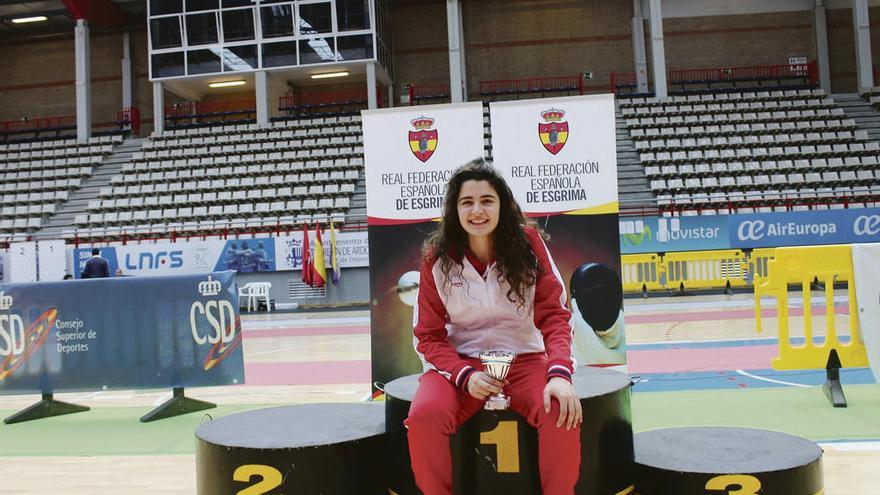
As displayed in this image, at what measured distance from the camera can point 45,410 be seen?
17.4 ft

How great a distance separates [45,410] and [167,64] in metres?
20.7

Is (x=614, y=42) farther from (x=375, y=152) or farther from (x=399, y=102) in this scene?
(x=375, y=152)

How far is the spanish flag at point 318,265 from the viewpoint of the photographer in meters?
15.5

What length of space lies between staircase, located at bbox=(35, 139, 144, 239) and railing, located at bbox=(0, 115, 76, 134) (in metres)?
4.58

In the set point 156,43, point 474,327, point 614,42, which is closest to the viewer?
point 474,327

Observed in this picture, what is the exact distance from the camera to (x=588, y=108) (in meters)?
4.71

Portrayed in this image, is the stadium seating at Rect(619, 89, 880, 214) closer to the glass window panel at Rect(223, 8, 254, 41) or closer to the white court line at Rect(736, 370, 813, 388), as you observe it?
the white court line at Rect(736, 370, 813, 388)

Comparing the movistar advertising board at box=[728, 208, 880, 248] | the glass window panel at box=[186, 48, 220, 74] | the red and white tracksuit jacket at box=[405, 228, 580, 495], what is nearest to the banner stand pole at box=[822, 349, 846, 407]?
the red and white tracksuit jacket at box=[405, 228, 580, 495]

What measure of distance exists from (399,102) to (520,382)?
24247 millimetres

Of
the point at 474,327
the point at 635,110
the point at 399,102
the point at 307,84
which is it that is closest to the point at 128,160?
the point at 307,84

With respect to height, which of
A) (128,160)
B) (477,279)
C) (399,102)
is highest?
(399,102)

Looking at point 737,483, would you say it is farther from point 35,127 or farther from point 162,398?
point 35,127

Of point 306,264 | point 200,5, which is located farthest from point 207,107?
point 306,264

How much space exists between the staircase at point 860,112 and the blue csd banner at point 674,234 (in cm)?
852
